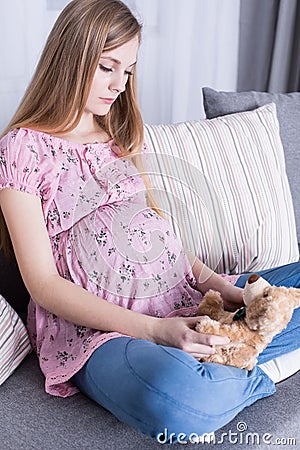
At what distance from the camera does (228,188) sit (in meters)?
1.79

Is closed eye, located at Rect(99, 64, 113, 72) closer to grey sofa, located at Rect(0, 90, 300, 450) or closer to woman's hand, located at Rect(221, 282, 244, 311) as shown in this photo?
woman's hand, located at Rect(221, 282, 244, 311)

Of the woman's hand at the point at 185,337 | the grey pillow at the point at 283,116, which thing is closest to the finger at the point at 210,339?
the woman's hand at the point at 185,337

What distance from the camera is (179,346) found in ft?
4.11

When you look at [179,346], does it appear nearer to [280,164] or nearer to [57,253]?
[57,253]

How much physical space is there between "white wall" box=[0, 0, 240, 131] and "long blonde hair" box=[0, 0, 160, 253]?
1.50ft

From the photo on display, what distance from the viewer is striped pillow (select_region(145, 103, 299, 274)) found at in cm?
165

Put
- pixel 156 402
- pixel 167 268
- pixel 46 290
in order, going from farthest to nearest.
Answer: pixel 167 268 < pixel 46 290 < pixel 156 402

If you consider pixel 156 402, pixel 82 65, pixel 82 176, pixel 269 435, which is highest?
pixel 82 65

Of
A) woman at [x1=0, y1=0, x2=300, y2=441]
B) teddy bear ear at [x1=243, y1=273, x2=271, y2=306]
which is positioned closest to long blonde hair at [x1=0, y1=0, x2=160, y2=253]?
woman at [x1=0, y1=0, x2=300, y2=441]

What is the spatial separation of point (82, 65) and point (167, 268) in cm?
43

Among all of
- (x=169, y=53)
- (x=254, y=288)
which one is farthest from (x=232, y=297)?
(x=169, y=53)

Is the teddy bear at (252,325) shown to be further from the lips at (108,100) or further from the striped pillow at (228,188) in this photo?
the lips at (108,100)

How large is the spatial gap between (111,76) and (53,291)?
1.46 ft

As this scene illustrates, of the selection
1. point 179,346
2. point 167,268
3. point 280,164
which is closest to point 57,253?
point 167,268
